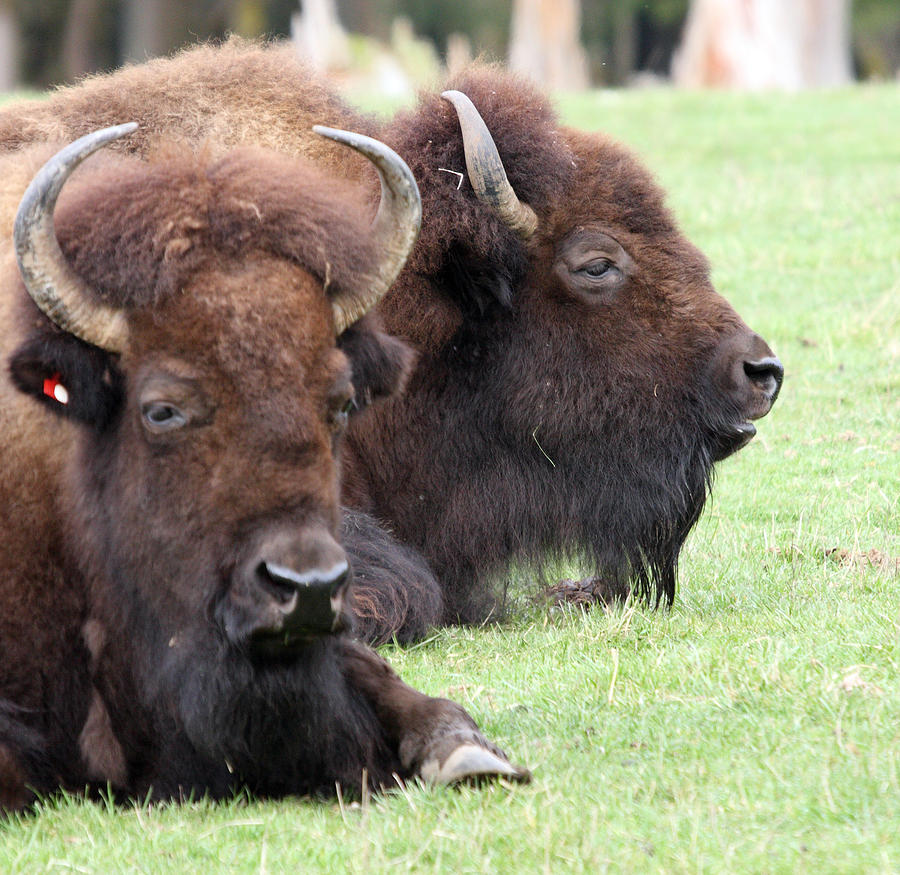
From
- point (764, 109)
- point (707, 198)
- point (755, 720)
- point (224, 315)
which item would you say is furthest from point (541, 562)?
point (764, 109)

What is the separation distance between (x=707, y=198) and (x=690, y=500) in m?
11.4

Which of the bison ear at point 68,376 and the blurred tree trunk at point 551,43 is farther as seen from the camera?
the blurred tree trunk at point 551,43

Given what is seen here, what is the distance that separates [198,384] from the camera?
4.45m

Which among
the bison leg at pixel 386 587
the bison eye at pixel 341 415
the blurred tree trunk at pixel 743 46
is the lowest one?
the bison leg at pixel 386 587

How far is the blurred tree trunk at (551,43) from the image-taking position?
40.8 m

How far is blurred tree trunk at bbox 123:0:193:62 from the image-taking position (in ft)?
124

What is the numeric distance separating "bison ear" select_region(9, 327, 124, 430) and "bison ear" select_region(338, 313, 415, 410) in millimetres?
747

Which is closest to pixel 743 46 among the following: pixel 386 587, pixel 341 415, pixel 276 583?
pixel 386 587

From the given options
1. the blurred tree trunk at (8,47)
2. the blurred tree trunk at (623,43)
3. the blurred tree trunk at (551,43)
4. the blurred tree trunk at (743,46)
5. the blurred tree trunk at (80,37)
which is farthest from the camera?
the blurred tree trunk at (623,43)

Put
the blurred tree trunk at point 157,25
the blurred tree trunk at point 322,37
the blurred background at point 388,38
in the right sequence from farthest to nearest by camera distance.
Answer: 1. the blurred tree trunk at point 157,25
2. the blurred background at point 388,38
3. the blurred tree trunk at point 322,37

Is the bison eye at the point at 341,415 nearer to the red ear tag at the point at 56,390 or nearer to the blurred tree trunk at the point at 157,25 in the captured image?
the red ear tag at the point at 56,390

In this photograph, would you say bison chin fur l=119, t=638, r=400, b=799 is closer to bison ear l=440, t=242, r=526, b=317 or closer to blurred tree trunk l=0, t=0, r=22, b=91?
bison ear l=440, t=242, r=526, b=317

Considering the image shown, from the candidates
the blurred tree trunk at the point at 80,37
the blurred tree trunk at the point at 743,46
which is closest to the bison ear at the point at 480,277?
the blurred tree trunk at the point at 743,46

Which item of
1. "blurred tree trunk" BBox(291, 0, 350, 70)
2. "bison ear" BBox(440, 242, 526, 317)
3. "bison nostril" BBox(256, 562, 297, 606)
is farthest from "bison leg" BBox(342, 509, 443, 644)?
"blurred tree trunk" BBox(291, 0, 350, 70)
